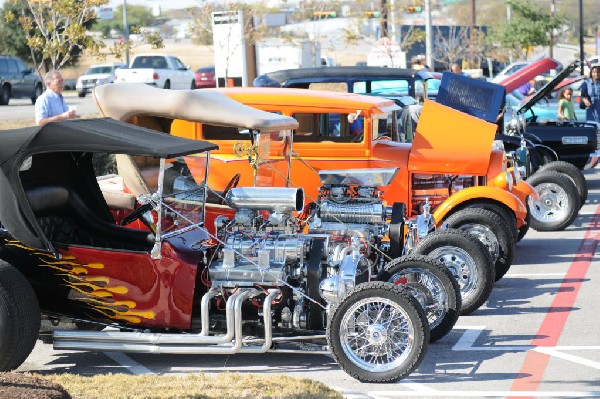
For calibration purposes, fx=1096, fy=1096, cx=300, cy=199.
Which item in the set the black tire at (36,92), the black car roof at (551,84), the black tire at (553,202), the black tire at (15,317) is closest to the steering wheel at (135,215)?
the black tire at (15,317)

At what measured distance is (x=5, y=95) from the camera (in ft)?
130

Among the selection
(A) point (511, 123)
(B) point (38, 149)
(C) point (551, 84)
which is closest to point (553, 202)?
(A) point (511, 123)

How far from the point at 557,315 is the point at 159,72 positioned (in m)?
32.3

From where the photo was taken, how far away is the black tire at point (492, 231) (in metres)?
10.4

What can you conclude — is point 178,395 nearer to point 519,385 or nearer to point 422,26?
point 519,385

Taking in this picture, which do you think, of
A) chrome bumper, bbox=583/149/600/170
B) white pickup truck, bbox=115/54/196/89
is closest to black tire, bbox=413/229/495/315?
chrome bumper, bbox=583/149/600/170

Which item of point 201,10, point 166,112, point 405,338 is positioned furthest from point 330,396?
point 201,10

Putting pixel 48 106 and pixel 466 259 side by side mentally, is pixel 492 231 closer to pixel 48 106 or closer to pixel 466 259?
pixel 466 259

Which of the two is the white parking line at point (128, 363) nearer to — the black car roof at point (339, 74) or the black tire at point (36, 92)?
the black car roof at point (339, 74)

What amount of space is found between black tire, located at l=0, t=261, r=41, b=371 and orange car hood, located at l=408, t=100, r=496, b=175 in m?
4.92

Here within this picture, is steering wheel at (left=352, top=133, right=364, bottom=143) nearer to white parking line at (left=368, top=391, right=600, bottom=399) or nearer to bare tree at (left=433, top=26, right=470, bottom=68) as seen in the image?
white parking line at (left=368, top=391, right=600, bottom=399)

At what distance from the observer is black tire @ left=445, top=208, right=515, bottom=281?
34.2ft

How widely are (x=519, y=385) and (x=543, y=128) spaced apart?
984 cm

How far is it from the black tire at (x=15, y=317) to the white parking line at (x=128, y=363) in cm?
78
